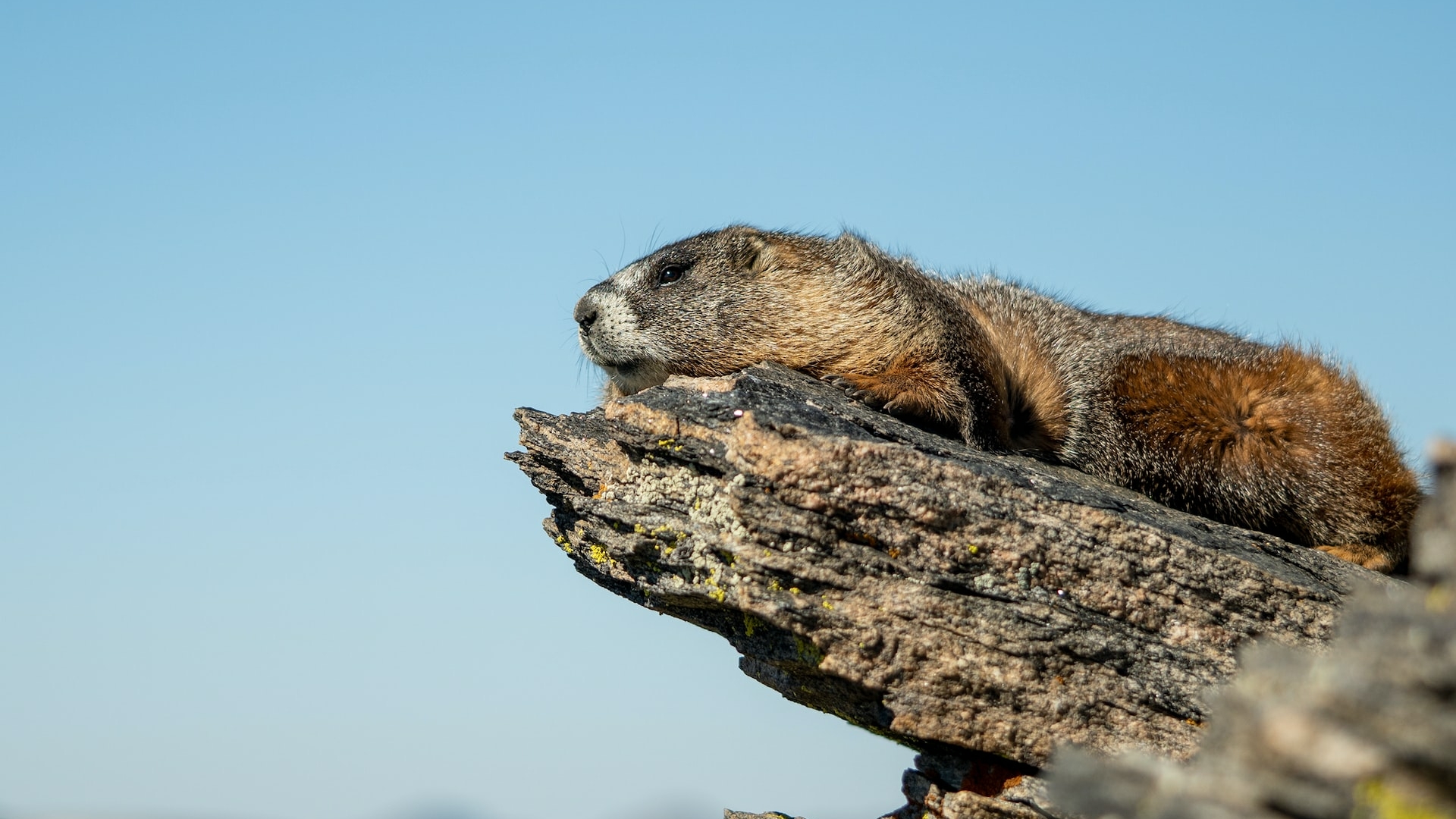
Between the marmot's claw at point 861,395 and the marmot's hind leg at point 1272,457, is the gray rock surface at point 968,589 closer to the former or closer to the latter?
the marmot's claw at point 861,395

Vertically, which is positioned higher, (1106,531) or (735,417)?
(735,417)

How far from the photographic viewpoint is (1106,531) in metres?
8.03

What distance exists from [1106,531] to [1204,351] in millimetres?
3211

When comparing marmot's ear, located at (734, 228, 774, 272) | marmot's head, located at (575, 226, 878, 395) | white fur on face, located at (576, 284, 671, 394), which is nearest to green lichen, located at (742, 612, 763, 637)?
marmot's head, located at (575, 226, 878, 395)

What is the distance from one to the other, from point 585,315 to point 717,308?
121 centimetres

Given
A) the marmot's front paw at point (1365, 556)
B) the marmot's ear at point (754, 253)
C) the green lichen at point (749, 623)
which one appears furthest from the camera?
the marmot's ear at point (754, 253)

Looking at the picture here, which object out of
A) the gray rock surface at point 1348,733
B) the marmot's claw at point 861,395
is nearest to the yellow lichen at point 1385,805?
the gray rock surface at point 1348,733

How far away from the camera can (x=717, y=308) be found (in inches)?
419

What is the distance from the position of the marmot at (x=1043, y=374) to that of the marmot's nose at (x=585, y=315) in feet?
0.05

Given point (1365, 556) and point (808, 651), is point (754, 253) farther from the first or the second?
point (1365, 556)

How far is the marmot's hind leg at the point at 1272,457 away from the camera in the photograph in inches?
378

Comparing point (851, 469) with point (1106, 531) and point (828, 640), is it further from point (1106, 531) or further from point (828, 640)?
point (1106, 531)

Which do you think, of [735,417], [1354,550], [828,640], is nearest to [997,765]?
[828,640]

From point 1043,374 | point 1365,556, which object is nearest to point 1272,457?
point 1365,556
